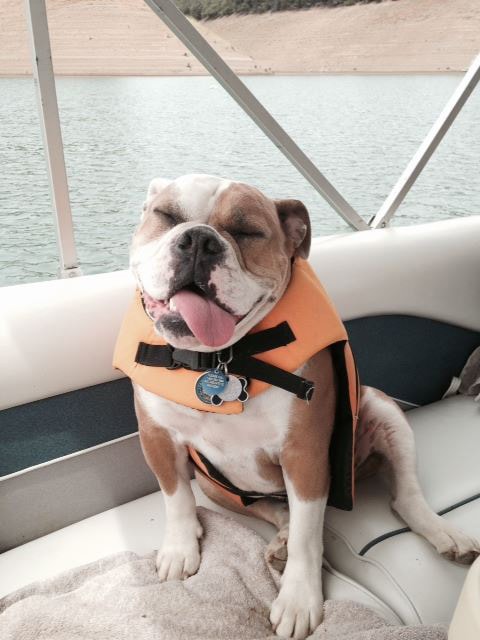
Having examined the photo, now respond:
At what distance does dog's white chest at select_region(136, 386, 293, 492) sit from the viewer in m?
1.43

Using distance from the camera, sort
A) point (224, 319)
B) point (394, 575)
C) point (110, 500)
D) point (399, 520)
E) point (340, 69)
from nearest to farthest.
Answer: point (224, 319) < point (394, 575) < point (399, 520) < point (110, 500) < point (340, 69)

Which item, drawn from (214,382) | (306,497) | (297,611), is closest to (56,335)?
(214,382)

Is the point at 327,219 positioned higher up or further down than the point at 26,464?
higher up

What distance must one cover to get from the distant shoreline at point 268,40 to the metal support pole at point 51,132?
0.05 m

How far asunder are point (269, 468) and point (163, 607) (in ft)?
1.26

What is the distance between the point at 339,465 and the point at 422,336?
3.31ft

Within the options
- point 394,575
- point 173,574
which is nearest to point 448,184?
point 394,575

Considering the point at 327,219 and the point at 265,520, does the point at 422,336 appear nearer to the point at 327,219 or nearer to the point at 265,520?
the point at 327,219

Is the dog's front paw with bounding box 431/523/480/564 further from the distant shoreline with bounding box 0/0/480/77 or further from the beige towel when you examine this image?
the distant shoreline with bounding box 0/0/480/77

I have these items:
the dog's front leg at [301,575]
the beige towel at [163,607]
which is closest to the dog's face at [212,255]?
the dog's front leg at [301,575]

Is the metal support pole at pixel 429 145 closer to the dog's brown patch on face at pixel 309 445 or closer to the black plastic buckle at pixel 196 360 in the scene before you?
the dog's brown patch on face at pixel 309 445

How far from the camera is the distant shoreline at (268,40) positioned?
1678 mm

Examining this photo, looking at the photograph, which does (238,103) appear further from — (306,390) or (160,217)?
(306,390)

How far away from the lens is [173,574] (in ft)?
4.89
